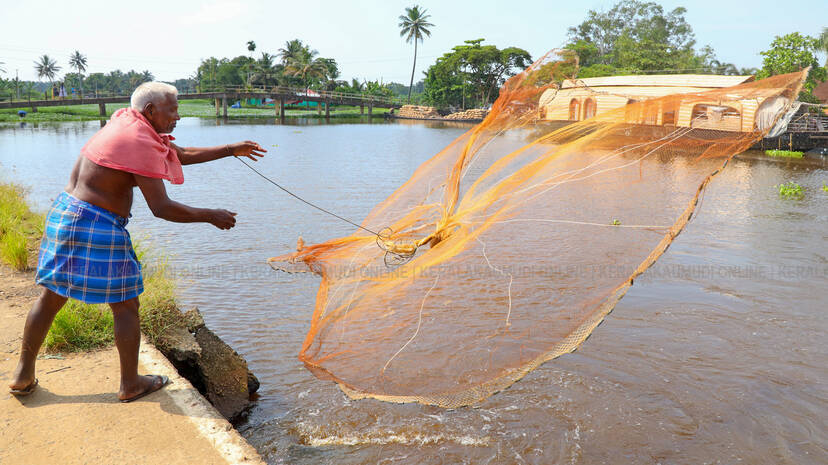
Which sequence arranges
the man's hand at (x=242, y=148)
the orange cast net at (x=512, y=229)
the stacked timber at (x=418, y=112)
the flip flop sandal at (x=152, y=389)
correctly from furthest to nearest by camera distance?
the stacked timber at (x=418, y=112)
the orange cast net at (x=512, y=229)
the man's hand at (x=242, y=148)
the flip flop sandal at (x=152, y=389)

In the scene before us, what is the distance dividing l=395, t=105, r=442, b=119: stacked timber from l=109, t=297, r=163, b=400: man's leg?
170ft

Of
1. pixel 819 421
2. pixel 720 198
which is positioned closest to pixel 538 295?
pixel 819 421

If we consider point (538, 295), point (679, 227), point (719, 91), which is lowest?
point (538, 295)

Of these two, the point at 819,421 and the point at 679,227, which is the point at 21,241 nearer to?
the point at 679,227

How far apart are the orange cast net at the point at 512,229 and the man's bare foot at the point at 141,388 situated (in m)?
0.98

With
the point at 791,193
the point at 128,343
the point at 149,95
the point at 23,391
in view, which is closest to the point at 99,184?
the point at 149,95

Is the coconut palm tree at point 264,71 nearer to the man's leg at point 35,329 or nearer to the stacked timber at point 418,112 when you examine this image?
the stacked timber at point 418,112

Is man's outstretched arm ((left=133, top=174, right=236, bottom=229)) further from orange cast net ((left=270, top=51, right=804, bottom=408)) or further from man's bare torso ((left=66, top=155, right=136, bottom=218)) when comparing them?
orange cast net ((left=270, top=51, right=804, bottom=408))

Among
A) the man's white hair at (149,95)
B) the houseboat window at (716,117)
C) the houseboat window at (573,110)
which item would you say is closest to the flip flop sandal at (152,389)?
the man's white hair at (149,95)

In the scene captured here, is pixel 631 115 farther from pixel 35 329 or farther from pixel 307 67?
pixel 307 67

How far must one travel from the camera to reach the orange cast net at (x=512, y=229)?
144 inches

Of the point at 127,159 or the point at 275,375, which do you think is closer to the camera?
the point at 127,159

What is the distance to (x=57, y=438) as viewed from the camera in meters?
2.37

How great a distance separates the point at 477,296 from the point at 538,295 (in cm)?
56
